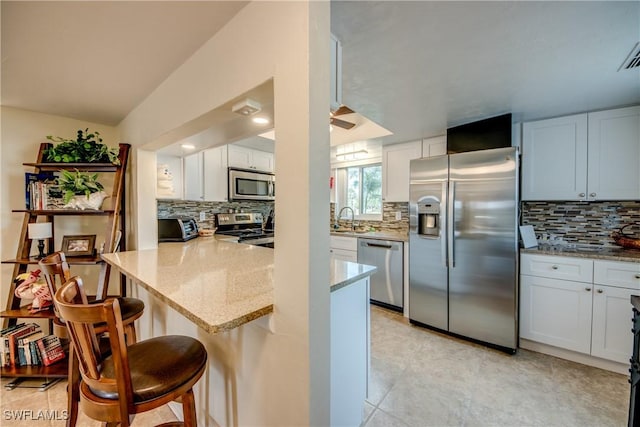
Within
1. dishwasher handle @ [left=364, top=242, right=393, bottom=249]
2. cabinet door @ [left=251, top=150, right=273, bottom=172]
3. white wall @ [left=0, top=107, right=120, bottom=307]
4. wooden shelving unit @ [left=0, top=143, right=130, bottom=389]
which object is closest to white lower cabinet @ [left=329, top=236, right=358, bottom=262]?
dishwasher handle @ [left=364, top=242, right=393, bottom=249]

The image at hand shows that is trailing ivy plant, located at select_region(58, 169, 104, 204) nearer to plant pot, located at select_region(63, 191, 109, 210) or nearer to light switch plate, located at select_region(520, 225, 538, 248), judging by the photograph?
plant pot, located at select_region(63, 191, 109, 210)

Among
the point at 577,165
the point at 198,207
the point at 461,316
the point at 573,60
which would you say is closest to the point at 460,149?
the point at 577,165

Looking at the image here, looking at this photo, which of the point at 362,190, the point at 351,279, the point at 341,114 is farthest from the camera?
the point at 362,190

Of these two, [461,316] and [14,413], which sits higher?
[461,316]

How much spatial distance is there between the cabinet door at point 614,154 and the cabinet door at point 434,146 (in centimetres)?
117

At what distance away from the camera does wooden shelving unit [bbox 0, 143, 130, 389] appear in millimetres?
1906

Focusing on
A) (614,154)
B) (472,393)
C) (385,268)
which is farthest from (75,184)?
(614,154)

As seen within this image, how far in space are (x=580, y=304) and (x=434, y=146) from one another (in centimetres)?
194

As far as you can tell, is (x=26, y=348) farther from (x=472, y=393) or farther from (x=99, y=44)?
(x=472, y=393)

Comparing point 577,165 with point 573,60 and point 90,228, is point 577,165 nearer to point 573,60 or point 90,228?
point 573,60

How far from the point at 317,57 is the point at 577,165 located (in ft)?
8.87

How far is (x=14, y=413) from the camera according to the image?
165 cm

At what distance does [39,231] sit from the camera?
2064 millimetres

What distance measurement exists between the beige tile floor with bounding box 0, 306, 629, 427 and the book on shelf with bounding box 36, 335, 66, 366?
0.20 meters
